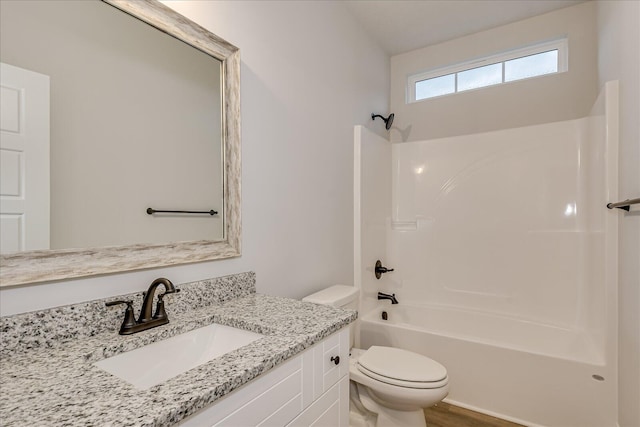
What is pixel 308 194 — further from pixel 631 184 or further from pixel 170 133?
pixel 631 184

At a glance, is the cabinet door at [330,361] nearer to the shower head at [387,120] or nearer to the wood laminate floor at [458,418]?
the wood laminate floor at [458,418]

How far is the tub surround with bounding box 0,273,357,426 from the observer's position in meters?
0.60

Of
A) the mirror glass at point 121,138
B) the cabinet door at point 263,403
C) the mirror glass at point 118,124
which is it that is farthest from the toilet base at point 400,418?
the mirror glass at point 118,124

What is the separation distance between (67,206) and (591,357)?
8.71 feet

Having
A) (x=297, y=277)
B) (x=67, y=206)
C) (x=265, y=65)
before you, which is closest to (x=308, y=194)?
(x=297, y=277)

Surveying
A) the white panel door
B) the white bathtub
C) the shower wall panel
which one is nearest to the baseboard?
the white bathtub

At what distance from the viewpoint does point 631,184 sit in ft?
5.23

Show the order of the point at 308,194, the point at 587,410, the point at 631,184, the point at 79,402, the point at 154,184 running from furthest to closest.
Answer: the point at 308,194
the point at 587,410
the point at 631,184
the point at 154,184
the point at 79,402

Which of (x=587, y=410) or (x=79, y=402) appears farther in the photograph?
(x=587, y=410)

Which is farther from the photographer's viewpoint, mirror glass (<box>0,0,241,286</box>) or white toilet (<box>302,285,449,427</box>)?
white toilet (<box>302,285,449,427</box>)

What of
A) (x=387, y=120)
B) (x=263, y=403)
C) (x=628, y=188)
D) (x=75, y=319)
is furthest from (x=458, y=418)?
(x=387, y=120)

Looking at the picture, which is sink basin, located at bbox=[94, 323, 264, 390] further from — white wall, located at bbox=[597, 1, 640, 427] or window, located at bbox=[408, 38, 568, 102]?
window, located at bbox=[408, 38, 568, 102]

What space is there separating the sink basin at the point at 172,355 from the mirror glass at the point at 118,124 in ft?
1.15

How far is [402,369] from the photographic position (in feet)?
5.49
